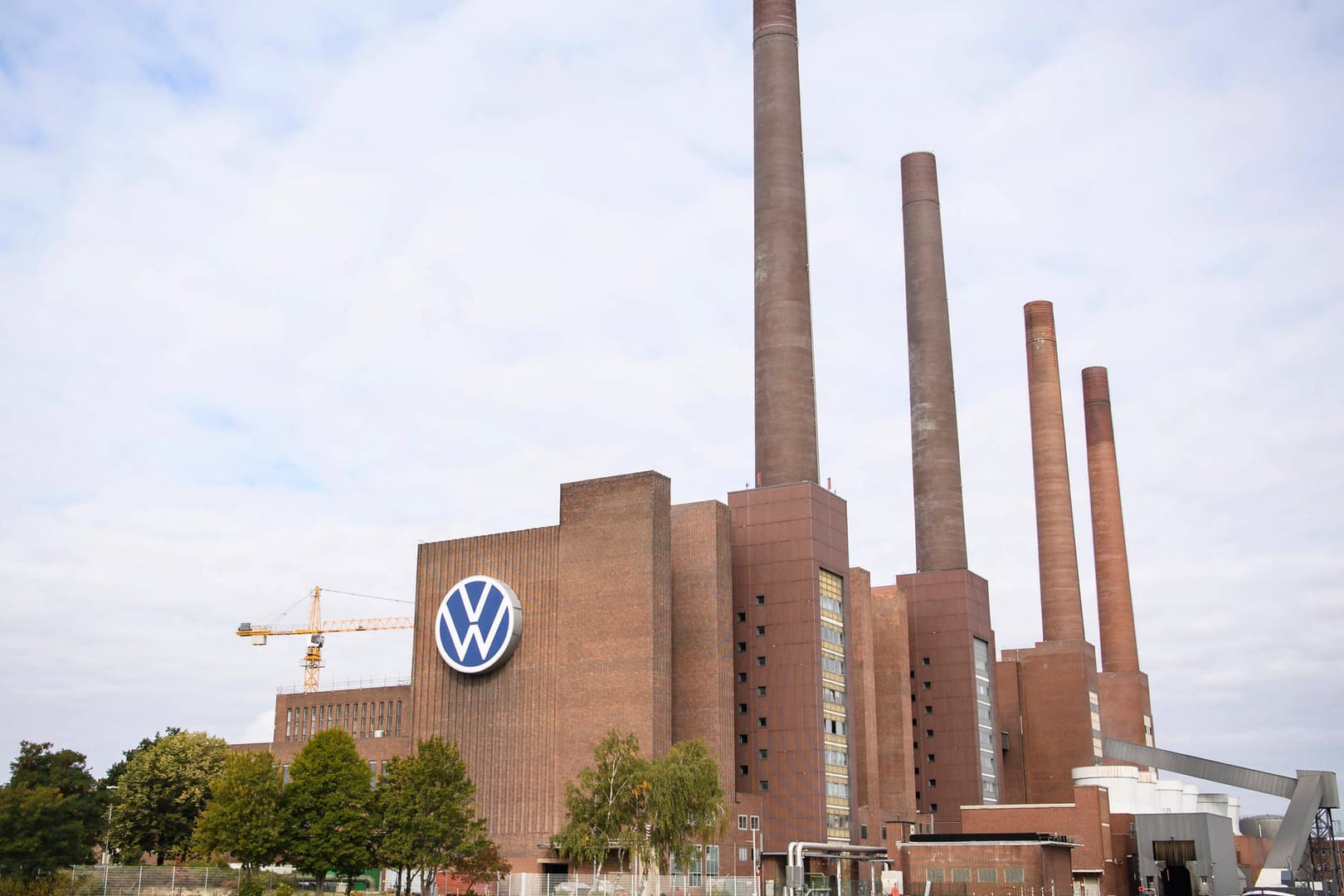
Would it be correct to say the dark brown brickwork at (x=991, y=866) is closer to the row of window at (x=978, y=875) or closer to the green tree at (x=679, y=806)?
the row of window at (x=978, y=875)

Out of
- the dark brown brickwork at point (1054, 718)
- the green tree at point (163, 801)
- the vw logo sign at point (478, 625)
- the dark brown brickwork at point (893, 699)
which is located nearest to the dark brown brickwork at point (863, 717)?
the dark brown brickwork at point (893, 699)

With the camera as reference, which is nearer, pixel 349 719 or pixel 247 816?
pixel 247 816

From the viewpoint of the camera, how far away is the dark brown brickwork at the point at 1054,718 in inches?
5281

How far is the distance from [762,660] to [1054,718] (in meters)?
51.4

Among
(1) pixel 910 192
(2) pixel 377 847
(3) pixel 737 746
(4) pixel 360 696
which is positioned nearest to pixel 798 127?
(1) pixel 910 192

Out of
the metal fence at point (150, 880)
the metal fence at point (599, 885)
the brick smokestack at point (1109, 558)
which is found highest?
the brick smokestack at point (1109, 558)

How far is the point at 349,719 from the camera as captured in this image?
114062 mm

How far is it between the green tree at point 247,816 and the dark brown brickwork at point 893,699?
193 feet

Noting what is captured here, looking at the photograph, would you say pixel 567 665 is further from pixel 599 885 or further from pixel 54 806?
pixel 54 806

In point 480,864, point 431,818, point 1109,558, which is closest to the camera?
point 431,818

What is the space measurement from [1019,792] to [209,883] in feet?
286

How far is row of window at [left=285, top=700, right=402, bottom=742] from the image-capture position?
11088 centimetres

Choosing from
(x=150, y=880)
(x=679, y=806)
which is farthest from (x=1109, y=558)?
(x=150, y=880)

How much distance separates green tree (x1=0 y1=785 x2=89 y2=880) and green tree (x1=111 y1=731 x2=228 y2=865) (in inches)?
1154
